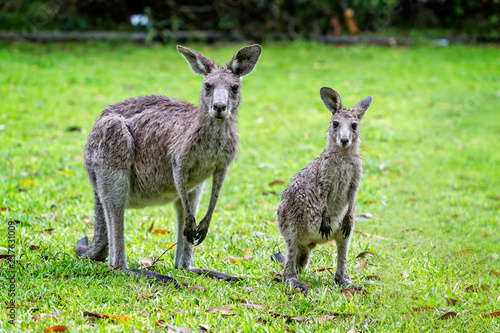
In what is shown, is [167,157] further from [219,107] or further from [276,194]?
[276,194]

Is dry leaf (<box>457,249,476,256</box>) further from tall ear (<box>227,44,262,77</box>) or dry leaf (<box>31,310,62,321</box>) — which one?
dry leaf (<box>31,310,62,321</box>)

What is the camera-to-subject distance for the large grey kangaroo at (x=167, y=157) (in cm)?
380

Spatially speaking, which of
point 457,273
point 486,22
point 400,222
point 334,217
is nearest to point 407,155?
point 400,222

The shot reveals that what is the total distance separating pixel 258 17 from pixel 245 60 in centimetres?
1160

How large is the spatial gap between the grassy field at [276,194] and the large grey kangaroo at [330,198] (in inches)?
11.3

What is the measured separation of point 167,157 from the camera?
13.0 feet

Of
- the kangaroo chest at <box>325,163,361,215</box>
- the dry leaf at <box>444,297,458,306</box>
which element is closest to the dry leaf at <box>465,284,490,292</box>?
the dry leaf at <box>444,297,458,306</box>

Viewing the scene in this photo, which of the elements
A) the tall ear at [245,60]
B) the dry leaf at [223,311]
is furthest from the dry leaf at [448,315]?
the tall ear at [245,60]

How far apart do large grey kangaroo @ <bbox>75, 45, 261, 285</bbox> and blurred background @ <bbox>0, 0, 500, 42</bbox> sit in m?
10.3

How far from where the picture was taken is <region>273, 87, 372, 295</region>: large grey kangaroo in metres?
3.75

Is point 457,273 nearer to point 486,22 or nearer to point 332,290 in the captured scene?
point 332,290

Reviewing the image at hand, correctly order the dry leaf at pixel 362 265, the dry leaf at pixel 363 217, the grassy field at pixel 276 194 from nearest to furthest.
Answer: the grassy field at pixel 276 194 < the dry leaf at pixel 362 265 < the dry leaf at pixel 363 217

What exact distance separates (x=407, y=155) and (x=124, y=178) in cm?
502

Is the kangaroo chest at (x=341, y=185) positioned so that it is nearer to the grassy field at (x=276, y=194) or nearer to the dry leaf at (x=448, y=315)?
the grassy field at (x=276, y=194)
